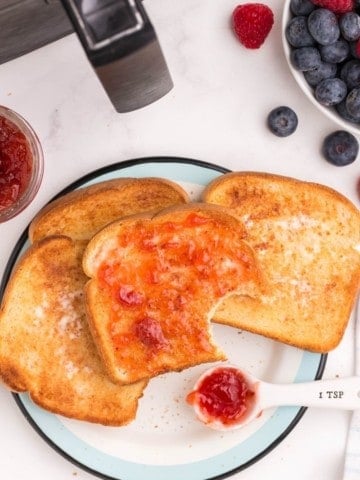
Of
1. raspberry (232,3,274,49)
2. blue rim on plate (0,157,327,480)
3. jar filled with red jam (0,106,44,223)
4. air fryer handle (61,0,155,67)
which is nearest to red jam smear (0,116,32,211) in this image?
jar filled with red jam (0,106,44,223)

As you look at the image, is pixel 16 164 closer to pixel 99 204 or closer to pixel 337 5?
pixel 99 204

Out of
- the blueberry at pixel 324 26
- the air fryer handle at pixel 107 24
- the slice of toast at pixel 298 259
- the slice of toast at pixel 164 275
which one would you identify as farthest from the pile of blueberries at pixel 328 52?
the air fryer handle at pixel 107 24

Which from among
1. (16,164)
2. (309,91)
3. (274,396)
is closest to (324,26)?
(309,91)

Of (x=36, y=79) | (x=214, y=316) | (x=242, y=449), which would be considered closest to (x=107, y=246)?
(x=214, y=316)

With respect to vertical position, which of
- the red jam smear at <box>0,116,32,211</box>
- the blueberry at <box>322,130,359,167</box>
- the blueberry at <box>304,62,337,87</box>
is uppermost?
the red jam smear at <box>0,116,32,211</box>

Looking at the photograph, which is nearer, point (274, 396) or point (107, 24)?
point (107, 24)

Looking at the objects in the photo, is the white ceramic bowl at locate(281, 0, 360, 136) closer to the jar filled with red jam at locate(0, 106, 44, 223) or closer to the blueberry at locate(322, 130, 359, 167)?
the blueberry at locate(322, 130, 359, 167)

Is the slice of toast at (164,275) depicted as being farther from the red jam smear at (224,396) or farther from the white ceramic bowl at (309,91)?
the white ceramic bowl at (309,91)
